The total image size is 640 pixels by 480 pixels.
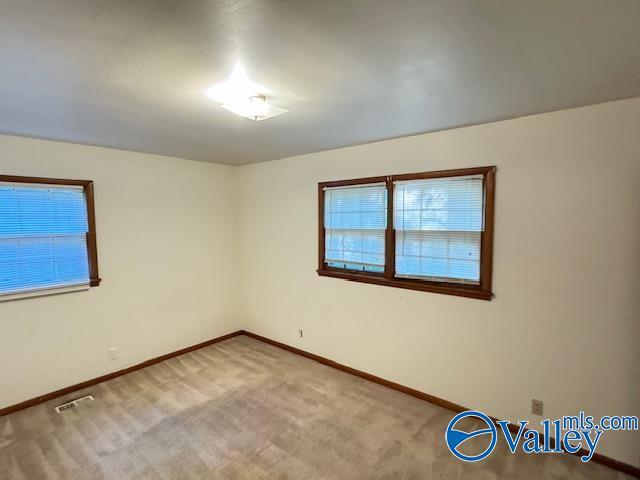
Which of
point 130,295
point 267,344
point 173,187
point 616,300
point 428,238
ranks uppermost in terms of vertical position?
point 173,187

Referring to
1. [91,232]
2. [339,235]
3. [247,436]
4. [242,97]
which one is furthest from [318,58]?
[91,232]

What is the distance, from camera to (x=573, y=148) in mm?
2232

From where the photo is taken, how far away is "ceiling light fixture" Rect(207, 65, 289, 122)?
1.77 m

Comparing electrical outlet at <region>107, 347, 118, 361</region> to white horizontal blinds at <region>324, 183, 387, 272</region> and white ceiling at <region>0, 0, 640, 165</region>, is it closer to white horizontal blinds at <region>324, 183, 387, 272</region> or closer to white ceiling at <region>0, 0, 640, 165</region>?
white ceiling at <region>0, 0, 640, 165</region>

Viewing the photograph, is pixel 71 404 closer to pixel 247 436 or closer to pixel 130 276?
pixel 130 276

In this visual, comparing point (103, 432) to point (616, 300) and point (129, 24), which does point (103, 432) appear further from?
point (616, 300)

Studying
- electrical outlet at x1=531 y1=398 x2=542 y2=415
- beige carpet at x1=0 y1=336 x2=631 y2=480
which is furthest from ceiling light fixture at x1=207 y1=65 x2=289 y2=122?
electrical outlet at x1=531 y1=398 x2=542 y2=415

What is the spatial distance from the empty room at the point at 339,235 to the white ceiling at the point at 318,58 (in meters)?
0.01

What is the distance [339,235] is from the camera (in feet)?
11.9

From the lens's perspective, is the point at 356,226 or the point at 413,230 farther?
the point at 356,226

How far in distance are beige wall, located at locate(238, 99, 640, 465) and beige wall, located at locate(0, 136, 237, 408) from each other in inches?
79.9

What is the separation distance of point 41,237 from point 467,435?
417cm

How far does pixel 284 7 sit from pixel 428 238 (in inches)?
90.6

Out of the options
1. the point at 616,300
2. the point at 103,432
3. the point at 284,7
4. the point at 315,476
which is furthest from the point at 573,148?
the point at 103,432
